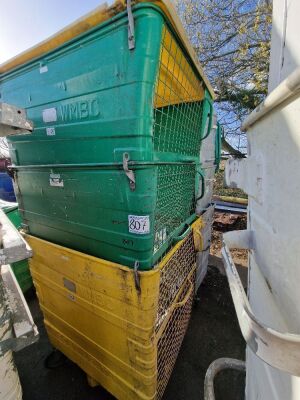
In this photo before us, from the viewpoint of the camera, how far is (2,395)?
30.1 inches

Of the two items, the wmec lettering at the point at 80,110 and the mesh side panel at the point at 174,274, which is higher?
the wmec lettering at the point at 80,110

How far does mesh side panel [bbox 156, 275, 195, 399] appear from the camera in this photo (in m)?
1.45

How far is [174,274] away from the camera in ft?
5.14

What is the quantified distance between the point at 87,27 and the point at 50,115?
50cm

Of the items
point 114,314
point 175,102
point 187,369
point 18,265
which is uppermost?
point 175,102

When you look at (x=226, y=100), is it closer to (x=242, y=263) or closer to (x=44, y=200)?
(x=242, y=263)

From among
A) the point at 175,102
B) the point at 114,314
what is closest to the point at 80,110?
the point at 175,102

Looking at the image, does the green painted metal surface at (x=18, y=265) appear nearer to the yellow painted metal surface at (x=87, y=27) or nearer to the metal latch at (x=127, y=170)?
the yellow painted metal surface at (x=87, y=27)

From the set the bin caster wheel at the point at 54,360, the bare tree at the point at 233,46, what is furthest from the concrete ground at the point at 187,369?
the bare tree at the point at 233,46

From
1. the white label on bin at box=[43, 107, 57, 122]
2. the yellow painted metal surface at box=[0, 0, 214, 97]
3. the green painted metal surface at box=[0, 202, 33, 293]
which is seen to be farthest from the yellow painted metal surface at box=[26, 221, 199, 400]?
the yellow painted metal surface at box=[0, 0, 214, 97]

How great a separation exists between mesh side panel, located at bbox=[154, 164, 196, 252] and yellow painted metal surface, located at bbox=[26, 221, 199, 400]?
172 mm

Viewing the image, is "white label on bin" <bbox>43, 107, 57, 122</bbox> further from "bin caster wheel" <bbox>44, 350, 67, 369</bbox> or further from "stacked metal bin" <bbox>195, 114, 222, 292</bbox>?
"bin caster wheel" <bbox>44, 350, 67, 369</bbox>

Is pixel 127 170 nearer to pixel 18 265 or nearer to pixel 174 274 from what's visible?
pixel 174 274

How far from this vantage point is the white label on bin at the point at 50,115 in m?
→ 1.24
